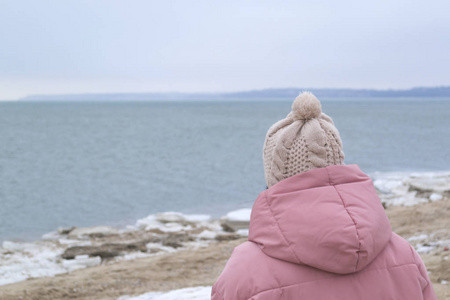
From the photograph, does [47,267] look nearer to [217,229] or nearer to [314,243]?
[217,229]

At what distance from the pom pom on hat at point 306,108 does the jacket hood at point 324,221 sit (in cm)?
28

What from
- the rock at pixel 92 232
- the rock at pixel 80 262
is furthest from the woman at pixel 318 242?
the rock at pixel 92 232

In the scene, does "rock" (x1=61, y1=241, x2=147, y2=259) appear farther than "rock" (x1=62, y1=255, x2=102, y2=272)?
Yes

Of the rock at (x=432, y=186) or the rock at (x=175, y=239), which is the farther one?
the rock at (x=432, y=186)

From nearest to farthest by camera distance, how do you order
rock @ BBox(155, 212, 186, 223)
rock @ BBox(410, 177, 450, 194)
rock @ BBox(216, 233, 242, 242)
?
rock @ BBox(216, 233, 242, 242) → rock @ BBox(155, 212, 186, 223) → rock @ BBox(410, 177, 450, 194)

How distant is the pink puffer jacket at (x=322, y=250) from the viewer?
62.4 inches

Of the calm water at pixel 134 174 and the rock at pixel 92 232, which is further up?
the rock at pixel 92 232

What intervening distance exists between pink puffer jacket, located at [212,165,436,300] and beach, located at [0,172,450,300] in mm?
3419

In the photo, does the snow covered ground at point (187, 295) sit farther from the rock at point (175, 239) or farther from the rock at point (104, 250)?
the rock at point (175, 239)

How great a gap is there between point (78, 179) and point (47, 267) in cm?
1781

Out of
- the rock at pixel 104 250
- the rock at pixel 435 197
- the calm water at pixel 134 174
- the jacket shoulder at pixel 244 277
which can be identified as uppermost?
the jacket shoulder at pixel 244 277

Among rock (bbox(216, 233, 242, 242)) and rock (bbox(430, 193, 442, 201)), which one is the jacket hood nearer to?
rock (bbox(216, 233, 242, 242))

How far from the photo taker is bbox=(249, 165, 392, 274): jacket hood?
1.58 meters

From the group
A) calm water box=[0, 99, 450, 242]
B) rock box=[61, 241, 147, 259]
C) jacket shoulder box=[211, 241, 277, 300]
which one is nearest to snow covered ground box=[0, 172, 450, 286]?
rock box=[61, 241, 147, 259]
